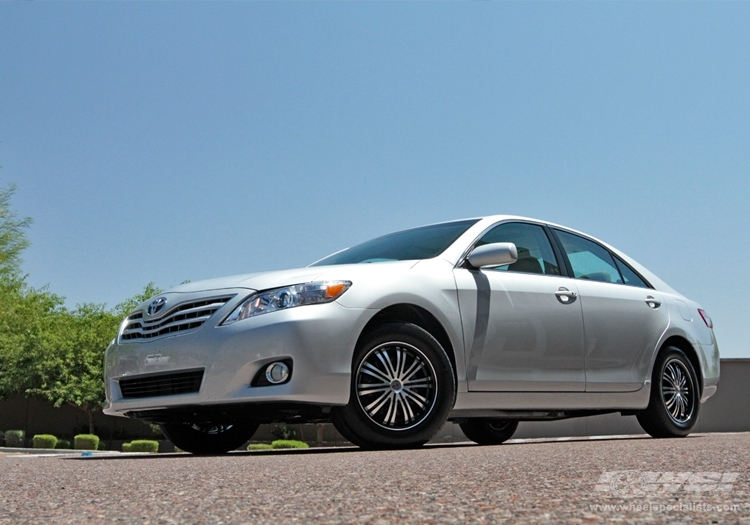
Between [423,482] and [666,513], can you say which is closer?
[666,513]

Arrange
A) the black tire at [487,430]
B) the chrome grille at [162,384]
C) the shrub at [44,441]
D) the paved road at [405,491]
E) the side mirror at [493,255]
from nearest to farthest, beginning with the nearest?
the paved road at [405,491]
the chrome grille at [162,384]
the side mirror at [493,255]
the black tire at [487,430]
the shrub at [44,441]

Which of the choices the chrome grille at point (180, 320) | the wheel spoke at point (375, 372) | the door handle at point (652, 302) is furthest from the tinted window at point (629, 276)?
the chrome grille at point (180, 320)

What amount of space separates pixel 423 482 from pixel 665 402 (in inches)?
202

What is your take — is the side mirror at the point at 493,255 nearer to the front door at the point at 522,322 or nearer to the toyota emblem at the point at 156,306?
the front door at the point at 522,322

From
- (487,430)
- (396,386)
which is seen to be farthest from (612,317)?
(396,386)

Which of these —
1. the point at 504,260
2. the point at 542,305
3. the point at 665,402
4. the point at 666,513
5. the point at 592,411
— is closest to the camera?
the point at 666,513

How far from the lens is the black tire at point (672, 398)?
765 centimetres

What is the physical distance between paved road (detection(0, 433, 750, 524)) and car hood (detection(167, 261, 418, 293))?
1.47 metres

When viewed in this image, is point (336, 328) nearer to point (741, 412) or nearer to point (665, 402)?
point (665, 402)

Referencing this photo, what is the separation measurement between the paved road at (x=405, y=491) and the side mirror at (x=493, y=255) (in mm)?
2000

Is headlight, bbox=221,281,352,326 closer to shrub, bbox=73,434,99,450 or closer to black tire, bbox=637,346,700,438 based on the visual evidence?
black tire, bbox=637,346,700,438

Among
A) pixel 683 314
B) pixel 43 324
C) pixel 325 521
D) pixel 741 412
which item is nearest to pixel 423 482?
pixel 325 521

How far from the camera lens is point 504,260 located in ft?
20.7

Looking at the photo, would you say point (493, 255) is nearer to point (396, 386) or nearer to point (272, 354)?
point (396, 386)
